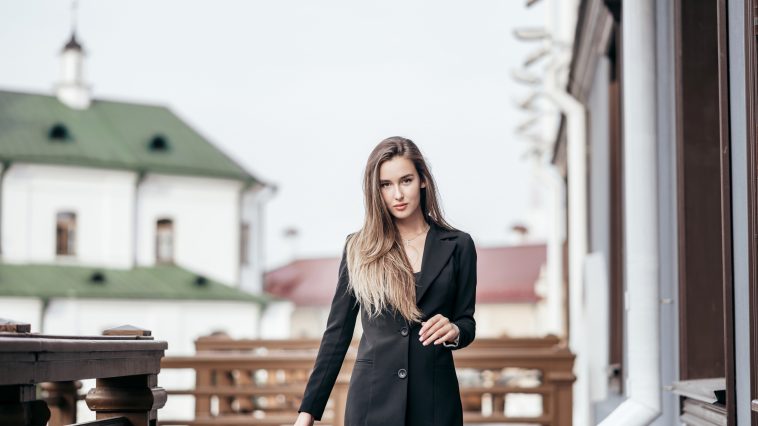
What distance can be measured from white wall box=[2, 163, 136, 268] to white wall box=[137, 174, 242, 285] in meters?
1.27

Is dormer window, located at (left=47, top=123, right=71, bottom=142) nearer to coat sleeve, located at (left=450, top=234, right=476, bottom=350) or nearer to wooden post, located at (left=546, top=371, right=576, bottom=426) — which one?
wooden post, located at (left=546, top=371, right=576, bottom=426)

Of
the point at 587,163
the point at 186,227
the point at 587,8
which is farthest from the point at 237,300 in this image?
the point at 587,8

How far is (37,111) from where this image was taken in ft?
170

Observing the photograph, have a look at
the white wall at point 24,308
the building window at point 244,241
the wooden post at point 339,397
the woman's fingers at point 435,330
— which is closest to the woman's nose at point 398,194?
the woman's fingers at point 435,330

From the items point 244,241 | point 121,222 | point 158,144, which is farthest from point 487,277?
point 121,222

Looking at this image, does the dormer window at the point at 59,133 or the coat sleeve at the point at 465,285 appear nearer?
the coat sleeve at the point at 465,285

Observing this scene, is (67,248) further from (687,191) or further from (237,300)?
(687,191)

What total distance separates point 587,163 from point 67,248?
3779cm

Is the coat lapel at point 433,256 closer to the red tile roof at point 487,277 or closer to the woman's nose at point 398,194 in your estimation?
the woman's nose at point 398,194

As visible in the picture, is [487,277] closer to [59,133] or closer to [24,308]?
[59,133]

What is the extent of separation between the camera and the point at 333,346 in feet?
12.3

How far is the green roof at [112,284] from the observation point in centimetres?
4575

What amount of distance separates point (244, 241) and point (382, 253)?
166 feet

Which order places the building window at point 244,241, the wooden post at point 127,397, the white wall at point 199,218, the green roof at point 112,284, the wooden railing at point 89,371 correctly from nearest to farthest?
the wooden railing at point 89,371 < the wooden post at point 127,397 < the green roof at point 112,284 < the white wall at point 199,218 < the building window at point 244,241
